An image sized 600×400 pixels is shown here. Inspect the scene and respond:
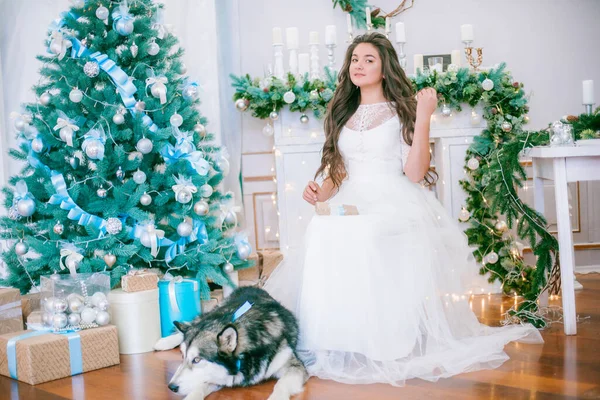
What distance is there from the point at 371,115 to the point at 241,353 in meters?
1.34

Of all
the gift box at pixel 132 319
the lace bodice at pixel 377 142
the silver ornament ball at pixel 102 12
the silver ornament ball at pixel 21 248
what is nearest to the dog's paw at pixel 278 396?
the gift box at pixel 132 319

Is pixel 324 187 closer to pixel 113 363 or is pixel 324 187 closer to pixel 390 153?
pixel 390 153

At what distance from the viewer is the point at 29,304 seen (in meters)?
3.55

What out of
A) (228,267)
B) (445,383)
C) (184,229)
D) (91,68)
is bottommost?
(445,383)

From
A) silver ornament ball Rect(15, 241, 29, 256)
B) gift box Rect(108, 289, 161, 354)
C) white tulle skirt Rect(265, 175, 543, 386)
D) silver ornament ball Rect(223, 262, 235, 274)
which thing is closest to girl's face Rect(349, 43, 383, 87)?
white tulle skirt Rect(265, 175, 543, 386)

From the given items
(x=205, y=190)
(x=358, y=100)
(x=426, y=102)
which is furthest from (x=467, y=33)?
(x=205, y=190)

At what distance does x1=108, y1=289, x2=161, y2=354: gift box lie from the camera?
3342mm

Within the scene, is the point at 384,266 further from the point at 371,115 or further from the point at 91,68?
the point at 91,68

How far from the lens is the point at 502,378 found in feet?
8.56

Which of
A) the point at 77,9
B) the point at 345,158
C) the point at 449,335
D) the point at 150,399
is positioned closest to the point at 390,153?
the point at 345,158

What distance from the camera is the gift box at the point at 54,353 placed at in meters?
2.91

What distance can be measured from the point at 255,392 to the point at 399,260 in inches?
32.9

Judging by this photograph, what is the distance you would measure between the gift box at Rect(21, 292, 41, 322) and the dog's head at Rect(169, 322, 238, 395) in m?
1.31

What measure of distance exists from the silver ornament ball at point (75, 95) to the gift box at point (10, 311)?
38.4 inches
